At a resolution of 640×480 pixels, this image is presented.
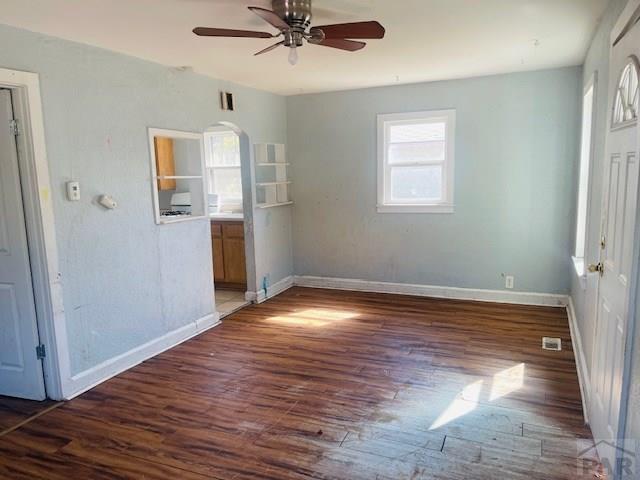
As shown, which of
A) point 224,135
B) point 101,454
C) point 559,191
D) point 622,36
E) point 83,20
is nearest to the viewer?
point 622,36

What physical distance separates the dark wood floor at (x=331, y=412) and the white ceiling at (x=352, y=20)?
2407mm

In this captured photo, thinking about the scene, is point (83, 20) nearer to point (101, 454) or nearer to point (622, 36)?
point (101, 454)

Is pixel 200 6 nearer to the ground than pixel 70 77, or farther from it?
farther from it

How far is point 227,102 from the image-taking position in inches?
179

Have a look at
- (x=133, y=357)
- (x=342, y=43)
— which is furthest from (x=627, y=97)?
(x=133, y=357)

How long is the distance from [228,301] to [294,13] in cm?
361

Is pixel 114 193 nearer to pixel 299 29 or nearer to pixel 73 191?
pixel 73 191

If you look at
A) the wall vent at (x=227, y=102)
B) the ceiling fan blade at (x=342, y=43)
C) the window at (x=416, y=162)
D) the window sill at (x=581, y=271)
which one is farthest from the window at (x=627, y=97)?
the wall vent at (x=227, y=102)

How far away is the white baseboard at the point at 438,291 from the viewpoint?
4754 millimetres

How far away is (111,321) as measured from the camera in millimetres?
3387

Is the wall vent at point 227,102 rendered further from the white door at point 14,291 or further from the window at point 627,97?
the window at point 627,97

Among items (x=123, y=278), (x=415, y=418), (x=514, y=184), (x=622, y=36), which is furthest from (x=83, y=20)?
(x=514, y=184)

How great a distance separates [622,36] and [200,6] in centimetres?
211

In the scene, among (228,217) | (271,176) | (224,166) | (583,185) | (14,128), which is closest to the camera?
(14,128)
